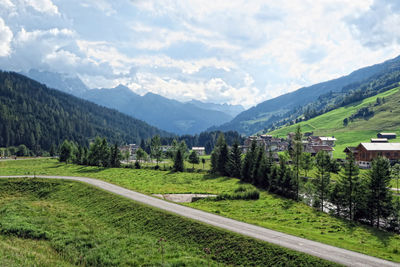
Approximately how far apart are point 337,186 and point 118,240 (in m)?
42.2

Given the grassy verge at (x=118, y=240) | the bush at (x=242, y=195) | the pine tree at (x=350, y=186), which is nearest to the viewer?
the grassy verge at (x=118, y=240)

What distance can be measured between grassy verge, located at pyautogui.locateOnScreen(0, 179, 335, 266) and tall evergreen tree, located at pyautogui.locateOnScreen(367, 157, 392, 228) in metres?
28.9

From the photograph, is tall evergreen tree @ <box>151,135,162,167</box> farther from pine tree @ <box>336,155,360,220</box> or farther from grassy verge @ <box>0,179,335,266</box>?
pine tree @ <box>336,155,360,220</box>

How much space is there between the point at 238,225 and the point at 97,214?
2184cm

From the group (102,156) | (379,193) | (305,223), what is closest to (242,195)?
(305,223)

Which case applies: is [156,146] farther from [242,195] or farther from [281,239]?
[281,239]

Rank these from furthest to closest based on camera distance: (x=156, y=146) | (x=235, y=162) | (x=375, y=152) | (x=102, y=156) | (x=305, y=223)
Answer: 1. (x=375, y=152)
2. (x=156, y=146)
3. (x=102, y=156)
4. (x=235, y=162)
5. (x=305, y=223)

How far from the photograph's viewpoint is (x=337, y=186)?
5112 cm

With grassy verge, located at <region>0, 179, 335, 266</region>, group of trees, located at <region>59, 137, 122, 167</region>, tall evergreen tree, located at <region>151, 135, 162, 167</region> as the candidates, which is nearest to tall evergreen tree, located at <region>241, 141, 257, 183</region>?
grassy verge, located at <region>0, 179, 335, 266</region>

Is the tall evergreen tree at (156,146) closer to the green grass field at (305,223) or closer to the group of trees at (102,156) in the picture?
the group of trees at (102,156)

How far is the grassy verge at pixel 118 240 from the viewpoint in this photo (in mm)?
23789

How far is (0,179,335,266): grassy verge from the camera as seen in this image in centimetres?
2379

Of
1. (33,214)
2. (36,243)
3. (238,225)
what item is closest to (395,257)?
(238,225)

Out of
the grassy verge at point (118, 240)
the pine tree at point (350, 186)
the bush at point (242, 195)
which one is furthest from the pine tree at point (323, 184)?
the grassy verge at point (118, 240)
